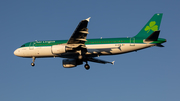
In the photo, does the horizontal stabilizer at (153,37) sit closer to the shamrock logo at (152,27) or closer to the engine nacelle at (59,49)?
the shamrock logo at (152,27)

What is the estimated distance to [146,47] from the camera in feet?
135

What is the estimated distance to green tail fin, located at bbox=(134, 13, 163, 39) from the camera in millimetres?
43656

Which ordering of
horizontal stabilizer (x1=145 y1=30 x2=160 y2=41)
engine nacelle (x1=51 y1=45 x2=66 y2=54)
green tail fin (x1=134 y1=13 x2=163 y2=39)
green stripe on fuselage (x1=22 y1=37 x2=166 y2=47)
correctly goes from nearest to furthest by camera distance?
horizontal stabilizer (x1=145 y1=30 x2=160 y2=41) → engine nacelle (x1=51 y1=45 x2=66 y2=54) → green stripe on fuselage (x1=22 y1=37 x2=166 y2=47) → green tail fin (x1=134 y1=13 x2=163 y2=39)

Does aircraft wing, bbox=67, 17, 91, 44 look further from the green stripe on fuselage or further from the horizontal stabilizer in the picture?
the horizontal stabilizer

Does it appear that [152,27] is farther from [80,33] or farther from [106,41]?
[80,33]

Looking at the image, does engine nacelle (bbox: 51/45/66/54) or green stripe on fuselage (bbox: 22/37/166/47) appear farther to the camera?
green stripe on fuselage (bbox: 22/37/166/47)

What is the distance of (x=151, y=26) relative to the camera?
4412 cm

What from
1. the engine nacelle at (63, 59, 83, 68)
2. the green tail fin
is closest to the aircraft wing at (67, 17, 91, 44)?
the engine nacelle at (63, 59, 83, 68)

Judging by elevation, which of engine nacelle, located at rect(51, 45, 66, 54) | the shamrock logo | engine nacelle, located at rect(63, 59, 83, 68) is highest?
the shamrock logo

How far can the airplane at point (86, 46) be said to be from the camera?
129 ft

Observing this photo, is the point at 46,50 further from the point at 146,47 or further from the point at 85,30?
the point at 146,47

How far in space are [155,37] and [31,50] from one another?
715 inches

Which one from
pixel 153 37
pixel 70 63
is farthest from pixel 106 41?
pixel 70 63

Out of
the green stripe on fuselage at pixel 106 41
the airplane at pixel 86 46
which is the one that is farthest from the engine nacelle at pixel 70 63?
the green stripe on fuselage at pixel 106 41
